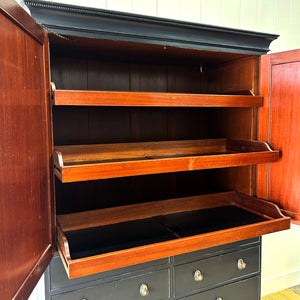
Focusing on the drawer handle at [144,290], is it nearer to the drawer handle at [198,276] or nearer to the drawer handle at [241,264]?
the drawer handle at [198,276]

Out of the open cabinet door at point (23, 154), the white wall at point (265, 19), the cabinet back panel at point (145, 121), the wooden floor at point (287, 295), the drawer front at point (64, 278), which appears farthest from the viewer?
→ the wooden floor at point (287, 295)

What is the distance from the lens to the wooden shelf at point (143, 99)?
3.20 feet

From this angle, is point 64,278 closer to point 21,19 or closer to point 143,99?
point 143,99

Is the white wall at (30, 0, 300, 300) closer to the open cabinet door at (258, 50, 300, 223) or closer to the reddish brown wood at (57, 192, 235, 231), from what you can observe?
the reddish brown wood at (57, 192, 235, 231)

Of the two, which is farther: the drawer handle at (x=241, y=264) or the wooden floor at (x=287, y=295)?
the wooden floor at (x=287, y=295)

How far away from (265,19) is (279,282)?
6.03 feet

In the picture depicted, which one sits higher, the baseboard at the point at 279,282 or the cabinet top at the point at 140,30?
the cabinet top at the point at 140,30

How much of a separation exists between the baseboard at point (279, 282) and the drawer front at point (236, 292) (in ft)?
2.52

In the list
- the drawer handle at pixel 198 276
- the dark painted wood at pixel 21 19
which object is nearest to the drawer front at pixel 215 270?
the drawer handle at pixel 198 276

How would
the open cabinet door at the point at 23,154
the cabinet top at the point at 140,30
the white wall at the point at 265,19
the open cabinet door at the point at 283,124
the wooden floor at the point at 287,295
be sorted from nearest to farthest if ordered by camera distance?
the open cabinet door at the point at 23,154 < the cabinet top at the point at 140,30 < the open cabinet door at the point at 283,124 < the white wall at the point at 265,19 < the wooden floor at the point at 287,295

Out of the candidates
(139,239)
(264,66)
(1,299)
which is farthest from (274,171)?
(1,299)

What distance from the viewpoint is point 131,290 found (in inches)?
45.9

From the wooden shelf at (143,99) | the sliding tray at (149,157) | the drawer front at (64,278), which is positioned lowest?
the drawer front at (64,278)

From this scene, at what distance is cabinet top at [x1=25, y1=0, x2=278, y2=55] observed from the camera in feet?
3.16
